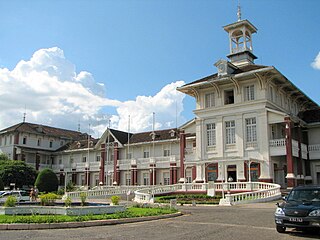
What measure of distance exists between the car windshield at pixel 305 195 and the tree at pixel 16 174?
44527 mm

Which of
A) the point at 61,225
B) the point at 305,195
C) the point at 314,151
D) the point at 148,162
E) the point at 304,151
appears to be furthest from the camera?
the point at 148,162

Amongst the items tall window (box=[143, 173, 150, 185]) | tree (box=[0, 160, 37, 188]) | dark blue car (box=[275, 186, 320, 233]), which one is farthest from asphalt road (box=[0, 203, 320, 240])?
tree (box=[0, 160, 37, 188])

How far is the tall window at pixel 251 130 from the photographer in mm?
36906

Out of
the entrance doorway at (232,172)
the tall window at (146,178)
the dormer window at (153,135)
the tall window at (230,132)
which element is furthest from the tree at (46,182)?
the tall window at (230,132)

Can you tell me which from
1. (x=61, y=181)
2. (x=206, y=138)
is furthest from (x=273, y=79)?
(x=61, y=181)

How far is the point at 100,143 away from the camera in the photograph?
5662 centimetres

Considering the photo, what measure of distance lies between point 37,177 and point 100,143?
10.4 metres

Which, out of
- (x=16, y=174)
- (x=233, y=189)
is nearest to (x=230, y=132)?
(x=233, y=189)

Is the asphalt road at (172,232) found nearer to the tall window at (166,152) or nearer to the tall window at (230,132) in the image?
the tall window at (230,132)

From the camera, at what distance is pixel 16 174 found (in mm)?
50781

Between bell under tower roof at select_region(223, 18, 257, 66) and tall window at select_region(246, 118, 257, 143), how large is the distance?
347 inches

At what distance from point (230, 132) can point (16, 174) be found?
99.8ft

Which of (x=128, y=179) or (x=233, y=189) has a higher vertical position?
(x=128, y=179)

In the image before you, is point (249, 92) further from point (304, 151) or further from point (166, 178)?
point (166, 178)
